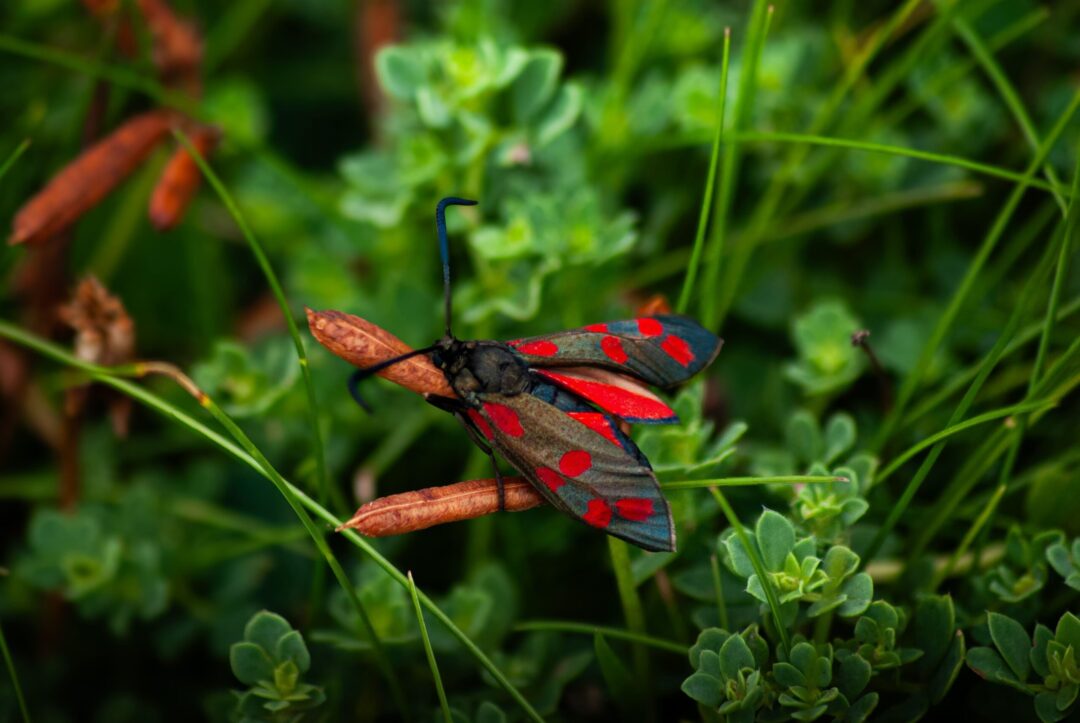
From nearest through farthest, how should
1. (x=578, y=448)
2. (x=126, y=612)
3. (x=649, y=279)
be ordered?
(x=578, y=448), (x=126, y=612), (x=649, y=279)

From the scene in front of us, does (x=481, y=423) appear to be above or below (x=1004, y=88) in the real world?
below

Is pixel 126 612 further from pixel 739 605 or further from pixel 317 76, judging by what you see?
pixel 317 76

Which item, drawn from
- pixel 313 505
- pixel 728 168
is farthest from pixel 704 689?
pixel 728 168

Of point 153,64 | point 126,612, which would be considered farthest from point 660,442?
point 153,64

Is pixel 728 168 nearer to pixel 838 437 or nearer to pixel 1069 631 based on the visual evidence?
pixel 838 437

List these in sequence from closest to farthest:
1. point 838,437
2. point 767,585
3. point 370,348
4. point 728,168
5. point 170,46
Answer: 1. point 767,585
2. point 370,348
3. point 838,437
4. point 728,168
5. point 170,46

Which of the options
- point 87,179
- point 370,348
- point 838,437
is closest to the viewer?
point 370,348

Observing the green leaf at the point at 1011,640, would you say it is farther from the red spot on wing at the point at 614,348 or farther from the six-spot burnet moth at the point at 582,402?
the red spot on wing at the point at 614,348
